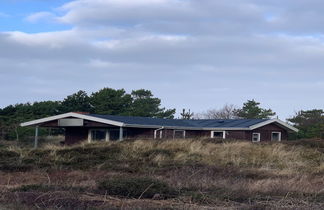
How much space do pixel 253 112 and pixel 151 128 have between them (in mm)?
32468

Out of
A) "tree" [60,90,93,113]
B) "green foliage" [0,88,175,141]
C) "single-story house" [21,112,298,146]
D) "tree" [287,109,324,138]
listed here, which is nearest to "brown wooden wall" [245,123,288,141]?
"single-story house" [21,112,298,146]

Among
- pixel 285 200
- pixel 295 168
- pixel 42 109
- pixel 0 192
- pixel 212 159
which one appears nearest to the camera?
pixel 285 200

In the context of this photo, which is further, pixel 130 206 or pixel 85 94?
pixel 85 94

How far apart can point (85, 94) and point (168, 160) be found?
41620 mm

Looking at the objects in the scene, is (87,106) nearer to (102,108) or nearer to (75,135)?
(102,108)

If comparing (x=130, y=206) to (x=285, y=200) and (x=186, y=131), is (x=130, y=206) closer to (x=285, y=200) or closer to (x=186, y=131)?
(x=285, y=200)

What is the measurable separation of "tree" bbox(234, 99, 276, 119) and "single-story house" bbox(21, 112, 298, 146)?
25683 mm

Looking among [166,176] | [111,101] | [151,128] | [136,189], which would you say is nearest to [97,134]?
[151,128]

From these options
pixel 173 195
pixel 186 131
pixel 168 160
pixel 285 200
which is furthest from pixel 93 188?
pixel 186 131

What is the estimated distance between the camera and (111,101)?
6091 centimetres

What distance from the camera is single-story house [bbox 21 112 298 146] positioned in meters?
37.0

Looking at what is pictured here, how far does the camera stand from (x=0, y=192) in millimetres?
10758

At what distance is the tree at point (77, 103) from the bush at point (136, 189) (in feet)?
164

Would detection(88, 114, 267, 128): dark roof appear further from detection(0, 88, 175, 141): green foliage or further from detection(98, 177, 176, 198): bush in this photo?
detection(98, 177, 176, 198): bush
